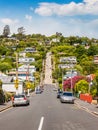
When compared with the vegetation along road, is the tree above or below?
above

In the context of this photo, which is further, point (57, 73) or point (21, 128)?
point (57, 73)

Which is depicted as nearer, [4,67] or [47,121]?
[47,121]

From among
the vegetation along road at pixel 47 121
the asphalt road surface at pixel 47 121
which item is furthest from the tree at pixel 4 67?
the asphalt road surface at pixel 47 121

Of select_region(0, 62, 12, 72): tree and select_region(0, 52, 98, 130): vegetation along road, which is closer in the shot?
select_region(0, 52, 98, 130): vegetation along road

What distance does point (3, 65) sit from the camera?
198m

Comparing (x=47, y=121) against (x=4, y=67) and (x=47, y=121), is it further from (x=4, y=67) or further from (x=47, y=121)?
(x=4, y=67)

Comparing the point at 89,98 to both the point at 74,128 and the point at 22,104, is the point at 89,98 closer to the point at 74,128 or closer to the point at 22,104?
the point at 22,104

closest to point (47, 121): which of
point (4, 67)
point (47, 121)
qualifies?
point (47, 121)

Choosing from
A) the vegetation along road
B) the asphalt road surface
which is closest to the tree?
the vegetation along road

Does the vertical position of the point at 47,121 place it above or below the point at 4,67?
below

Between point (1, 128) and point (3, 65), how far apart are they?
176 m

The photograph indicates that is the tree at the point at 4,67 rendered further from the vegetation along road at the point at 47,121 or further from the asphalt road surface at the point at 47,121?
the asphalt road surface at the point at 47,121

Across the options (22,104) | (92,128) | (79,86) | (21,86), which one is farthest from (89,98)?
(21,86)

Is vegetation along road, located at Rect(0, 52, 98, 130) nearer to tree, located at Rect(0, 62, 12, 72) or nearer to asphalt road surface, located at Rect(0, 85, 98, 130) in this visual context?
asphalt road surface, located at Rect(0, 85, 98, 130)
